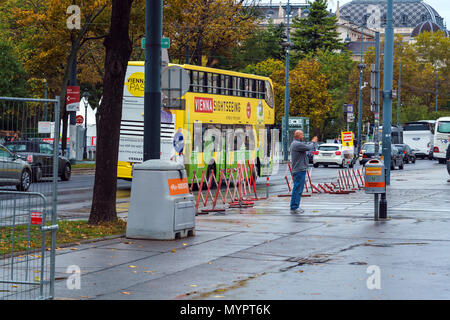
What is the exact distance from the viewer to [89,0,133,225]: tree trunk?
14.2 meters

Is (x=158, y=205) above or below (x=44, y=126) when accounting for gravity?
below

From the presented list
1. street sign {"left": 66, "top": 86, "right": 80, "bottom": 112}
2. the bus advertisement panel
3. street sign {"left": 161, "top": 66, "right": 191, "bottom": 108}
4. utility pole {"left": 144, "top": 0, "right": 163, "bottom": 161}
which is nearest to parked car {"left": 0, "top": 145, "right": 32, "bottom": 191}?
utility pole {"left": 144, "top": 0, "right": 163, "bottom": 161}

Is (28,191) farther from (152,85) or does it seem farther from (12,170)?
(152,85)

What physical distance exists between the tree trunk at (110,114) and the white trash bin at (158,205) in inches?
41.4

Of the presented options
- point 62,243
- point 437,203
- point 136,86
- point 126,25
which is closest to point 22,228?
point 62,243

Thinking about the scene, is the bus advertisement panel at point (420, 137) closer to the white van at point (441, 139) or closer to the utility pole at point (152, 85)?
the white van at point (441, 139)

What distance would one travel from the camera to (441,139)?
212ft

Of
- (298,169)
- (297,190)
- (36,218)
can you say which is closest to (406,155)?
(298,169)

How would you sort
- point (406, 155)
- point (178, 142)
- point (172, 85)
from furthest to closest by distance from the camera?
point (406, 155)
point (178, 142)
point (172, 85)

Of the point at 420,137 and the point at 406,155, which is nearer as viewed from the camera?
the point at 406,155

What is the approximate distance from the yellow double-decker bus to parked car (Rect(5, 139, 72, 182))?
15.6m

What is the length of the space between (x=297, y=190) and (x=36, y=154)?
11.0 metres

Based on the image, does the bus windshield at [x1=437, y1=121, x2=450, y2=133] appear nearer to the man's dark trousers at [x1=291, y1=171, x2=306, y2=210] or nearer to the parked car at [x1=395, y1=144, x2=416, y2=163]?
the parked car at [x1=395, y1=144, x2=416, y2=163]

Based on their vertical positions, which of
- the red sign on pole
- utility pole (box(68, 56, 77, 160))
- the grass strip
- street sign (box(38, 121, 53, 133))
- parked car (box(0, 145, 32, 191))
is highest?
utility pole (box(68, 56, 77, 160))
